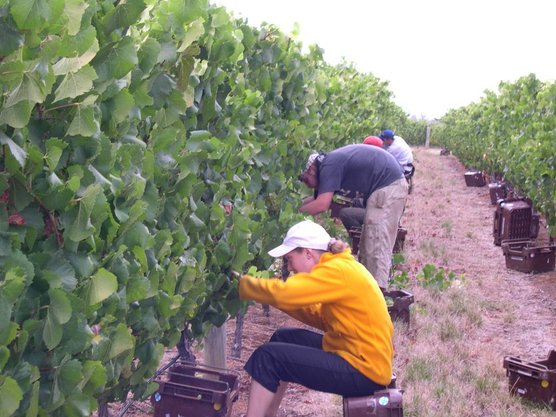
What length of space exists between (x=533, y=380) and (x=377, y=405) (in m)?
1.59

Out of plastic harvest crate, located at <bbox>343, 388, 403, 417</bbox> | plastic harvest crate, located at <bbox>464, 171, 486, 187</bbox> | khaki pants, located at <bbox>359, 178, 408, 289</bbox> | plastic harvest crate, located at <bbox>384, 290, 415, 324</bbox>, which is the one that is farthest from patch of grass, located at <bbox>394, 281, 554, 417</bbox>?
plastic harvest crate, located at <bbox>464, 171, 486, 187</bbox>

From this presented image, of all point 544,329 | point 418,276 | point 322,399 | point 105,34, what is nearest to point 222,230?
point 322,399

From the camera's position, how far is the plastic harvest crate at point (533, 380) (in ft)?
17.1

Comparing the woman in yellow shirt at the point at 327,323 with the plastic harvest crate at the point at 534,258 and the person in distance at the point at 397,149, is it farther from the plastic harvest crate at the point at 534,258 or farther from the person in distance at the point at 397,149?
the person in distance at the point at 397,149

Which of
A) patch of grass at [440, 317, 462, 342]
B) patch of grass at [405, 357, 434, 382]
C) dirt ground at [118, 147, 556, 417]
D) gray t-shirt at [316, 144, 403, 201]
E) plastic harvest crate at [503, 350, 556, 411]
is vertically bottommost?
dirt ground at [118, 147, 556, 417]

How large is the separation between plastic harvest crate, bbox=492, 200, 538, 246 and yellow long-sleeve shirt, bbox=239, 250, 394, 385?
737cm

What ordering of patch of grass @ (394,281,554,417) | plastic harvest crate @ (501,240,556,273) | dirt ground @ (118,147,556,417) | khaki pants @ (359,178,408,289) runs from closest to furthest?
patch of grass @ (394,281,554,417) → dirt ground @ (118,147,556,417) → khaki pants @ (359,178,408,289) → plastic harvest crate @ (501,240,556,273)

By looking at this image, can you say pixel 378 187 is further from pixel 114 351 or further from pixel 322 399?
pixel 114 351

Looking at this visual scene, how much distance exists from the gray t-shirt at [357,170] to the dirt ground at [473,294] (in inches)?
50.2

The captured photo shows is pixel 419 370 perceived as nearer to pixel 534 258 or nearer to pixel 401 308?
pixel 401 308

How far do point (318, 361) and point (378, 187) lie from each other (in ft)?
10.3

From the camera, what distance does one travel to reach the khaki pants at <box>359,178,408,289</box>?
23.7 ft

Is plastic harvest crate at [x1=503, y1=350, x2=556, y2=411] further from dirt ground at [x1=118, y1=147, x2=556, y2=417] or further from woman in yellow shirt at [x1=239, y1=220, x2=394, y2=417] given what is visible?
woman in yellow shirt at [x1=239, y1=220, x2=394, y2=417]

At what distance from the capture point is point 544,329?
24.4 feet
